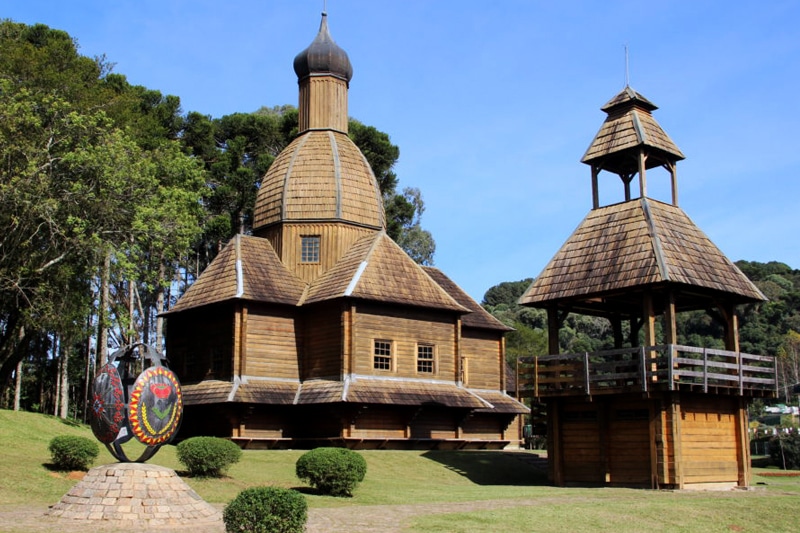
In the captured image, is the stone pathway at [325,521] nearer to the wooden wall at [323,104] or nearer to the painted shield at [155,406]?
the painted shield at [155,406]

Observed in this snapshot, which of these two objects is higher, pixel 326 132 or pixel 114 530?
pixel 326 132

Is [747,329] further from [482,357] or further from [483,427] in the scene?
[483,427]

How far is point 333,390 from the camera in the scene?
3394 centimetres

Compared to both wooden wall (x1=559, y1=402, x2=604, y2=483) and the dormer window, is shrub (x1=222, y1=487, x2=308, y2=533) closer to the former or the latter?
wooden wall (x1=559, y1=402, x2=604, y2=483)

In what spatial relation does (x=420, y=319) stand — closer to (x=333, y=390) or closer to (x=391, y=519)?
(x=333, y=390)

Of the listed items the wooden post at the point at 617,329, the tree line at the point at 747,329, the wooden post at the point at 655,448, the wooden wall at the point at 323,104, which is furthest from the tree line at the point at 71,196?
the tree line at the point at 747,329

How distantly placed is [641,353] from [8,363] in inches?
990

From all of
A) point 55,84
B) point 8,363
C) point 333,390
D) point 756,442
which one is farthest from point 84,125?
point 756,442

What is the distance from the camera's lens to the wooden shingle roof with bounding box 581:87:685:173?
28969 mm

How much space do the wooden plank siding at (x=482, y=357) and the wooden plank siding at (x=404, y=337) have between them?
511cm

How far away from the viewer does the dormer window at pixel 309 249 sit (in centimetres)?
3925

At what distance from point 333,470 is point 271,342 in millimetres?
14501

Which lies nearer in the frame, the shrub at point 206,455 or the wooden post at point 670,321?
the shrub at point 206,455

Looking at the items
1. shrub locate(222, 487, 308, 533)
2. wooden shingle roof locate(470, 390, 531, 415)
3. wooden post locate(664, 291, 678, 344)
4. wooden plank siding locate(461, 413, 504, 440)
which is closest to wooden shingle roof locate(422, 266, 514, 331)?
wooden shingle roof locate(470, 390, 531, 415)
